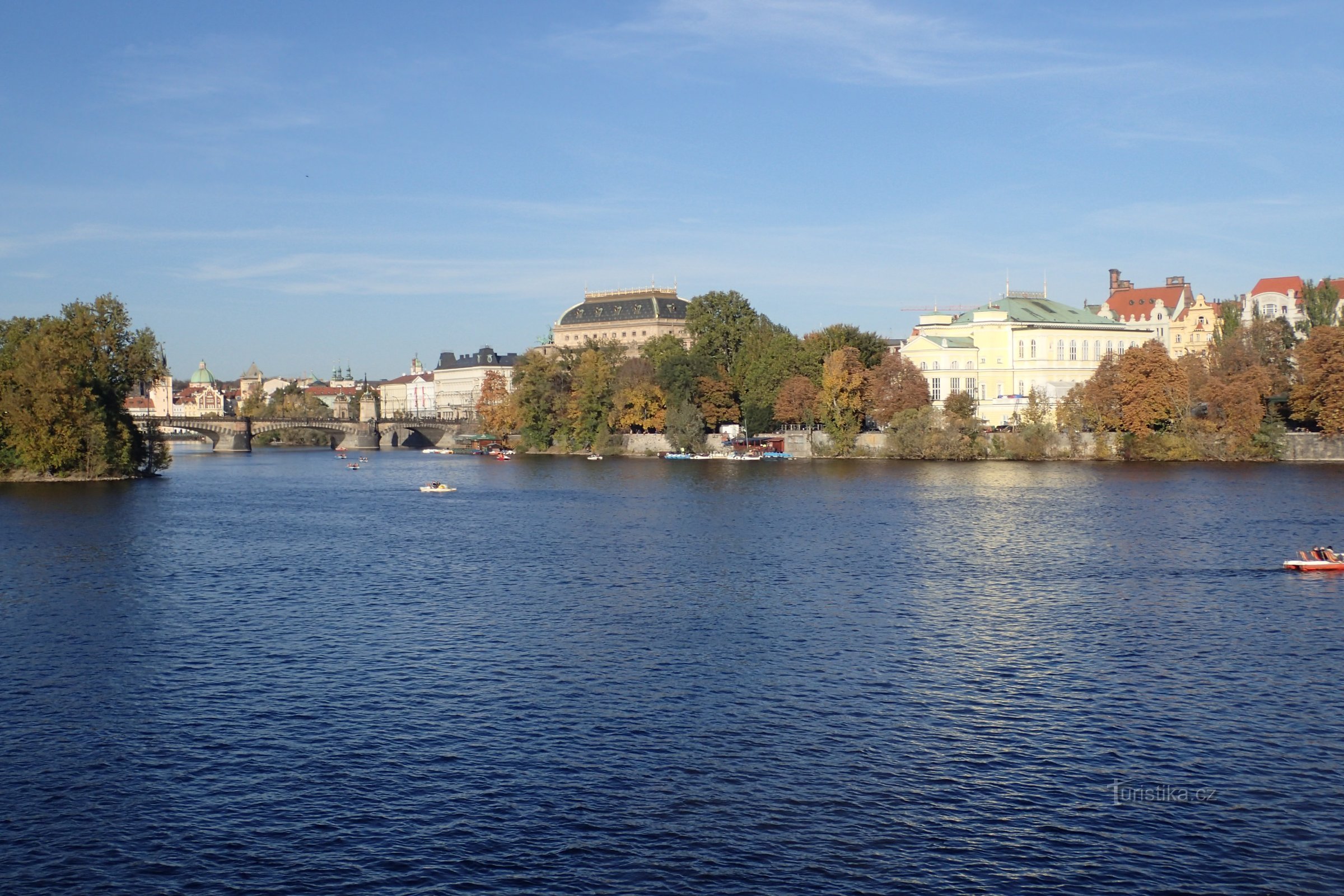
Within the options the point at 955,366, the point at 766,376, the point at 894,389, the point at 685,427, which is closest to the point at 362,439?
the point at 685,427

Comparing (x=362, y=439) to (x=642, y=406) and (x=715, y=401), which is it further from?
(x=715, y=401)

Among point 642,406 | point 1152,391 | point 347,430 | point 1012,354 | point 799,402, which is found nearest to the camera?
point 1152,391

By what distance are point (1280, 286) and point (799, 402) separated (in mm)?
62919

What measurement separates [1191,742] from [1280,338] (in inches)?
3839

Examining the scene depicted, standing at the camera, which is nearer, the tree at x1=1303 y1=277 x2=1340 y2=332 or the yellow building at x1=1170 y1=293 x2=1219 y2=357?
the tree at x1=1303 y1=277 x2=1340 y2=332

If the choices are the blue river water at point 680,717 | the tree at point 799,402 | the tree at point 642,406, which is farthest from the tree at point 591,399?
the blue river water at point 680,717

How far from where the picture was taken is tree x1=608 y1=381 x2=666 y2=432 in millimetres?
132500

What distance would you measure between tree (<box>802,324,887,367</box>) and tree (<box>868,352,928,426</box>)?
12.5 feet

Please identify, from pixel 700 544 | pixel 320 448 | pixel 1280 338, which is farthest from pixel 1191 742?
pixel 320 448

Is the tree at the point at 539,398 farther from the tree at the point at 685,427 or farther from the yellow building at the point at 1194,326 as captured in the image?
the yellow building at the point at 1194,326

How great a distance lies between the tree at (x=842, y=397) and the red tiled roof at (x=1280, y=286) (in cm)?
5669

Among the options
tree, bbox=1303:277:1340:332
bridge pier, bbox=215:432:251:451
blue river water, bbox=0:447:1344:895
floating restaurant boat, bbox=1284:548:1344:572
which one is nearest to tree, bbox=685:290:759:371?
tree, bbox=1303:277:1340:332

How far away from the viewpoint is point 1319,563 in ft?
141

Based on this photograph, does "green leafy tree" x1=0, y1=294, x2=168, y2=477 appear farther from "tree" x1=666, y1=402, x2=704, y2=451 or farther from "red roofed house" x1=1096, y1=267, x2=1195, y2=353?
"red roofed house" x1=1096, y1=267, x2=1195, y2=353
